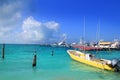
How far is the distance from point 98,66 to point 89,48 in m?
62.7

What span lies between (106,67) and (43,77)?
10.1m

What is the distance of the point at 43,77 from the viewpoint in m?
28.8

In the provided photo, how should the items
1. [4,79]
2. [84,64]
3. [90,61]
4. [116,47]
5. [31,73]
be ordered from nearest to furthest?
[4,79] < [31,73] < [90,61] < [84,64] < [116,47]

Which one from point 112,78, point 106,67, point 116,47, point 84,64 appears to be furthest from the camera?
point 116,47

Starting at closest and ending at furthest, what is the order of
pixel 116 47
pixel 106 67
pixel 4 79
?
pixel 4 79
pixel 106 67
pixel 116 47

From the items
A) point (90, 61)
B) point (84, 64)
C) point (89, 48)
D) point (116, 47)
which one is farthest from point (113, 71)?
point (116, 47)

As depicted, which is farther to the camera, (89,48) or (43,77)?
(89,48)

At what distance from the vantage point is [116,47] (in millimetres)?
114188

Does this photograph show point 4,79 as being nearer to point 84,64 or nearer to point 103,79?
point 103,79

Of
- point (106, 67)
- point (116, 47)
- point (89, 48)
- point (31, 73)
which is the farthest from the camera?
point (116, 47)

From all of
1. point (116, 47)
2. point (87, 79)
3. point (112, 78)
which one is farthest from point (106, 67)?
point (116, 47)

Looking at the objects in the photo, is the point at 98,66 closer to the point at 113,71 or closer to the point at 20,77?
the point at 113,71

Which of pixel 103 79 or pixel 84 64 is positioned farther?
pixel 84 64

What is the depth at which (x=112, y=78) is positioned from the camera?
29.3 meters
